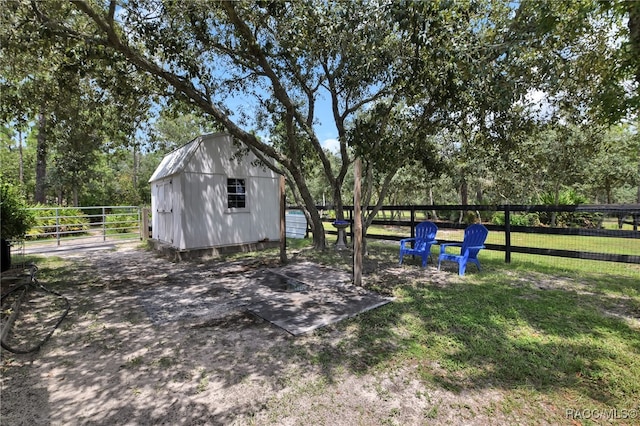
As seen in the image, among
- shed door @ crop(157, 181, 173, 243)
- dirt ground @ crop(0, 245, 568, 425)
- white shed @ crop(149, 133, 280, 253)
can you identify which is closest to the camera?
dirt ground @ crop(0, 245, 568, 425)

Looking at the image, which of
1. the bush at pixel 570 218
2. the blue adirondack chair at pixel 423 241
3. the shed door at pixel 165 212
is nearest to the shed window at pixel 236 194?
the shed door at pixel 165 212

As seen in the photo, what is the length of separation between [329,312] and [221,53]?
628 centimetres

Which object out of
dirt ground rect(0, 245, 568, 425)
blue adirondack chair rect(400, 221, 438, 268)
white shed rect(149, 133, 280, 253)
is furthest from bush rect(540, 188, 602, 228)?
dirt ground rect(0, 245, 568, 425)

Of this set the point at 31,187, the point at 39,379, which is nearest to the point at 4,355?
the point at 39,379

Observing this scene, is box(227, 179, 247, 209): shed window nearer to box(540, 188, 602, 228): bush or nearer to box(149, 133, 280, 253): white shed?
box(149, 133, 280, 253): white shed

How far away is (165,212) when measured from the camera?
9281mm

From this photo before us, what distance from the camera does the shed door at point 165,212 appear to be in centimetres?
890

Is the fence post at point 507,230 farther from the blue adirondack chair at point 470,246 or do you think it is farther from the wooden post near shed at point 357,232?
the wooden post near shed at point 357,232

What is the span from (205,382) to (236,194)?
7.07m

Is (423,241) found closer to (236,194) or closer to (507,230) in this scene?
(507,230)

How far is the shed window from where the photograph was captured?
895cm

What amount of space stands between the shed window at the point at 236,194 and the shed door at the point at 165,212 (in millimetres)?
1606

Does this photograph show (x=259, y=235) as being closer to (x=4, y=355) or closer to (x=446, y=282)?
(x=446, y=282)

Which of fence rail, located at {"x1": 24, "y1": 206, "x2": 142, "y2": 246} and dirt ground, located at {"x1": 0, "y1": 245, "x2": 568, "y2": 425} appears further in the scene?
fence rail, located at {"x1": 24, "y1": 206, "x2": 142, "y2": 246}
